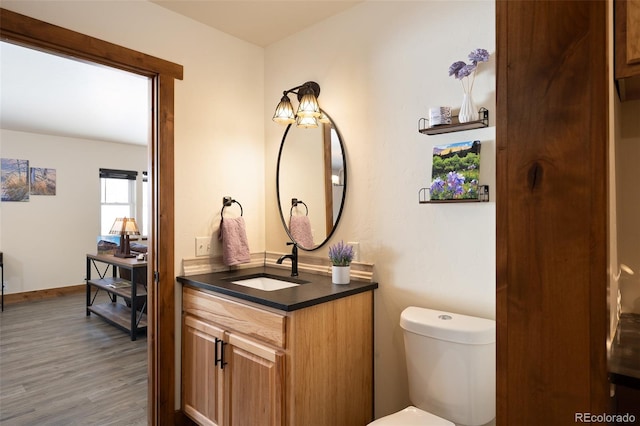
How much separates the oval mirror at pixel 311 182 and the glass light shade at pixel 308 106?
0.41 ft

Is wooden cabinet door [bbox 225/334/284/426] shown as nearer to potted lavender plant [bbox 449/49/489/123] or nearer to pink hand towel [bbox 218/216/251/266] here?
pink hand towel [bbox 218/216/251/266]

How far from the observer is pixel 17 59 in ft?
9.48

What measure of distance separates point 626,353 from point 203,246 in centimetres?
206

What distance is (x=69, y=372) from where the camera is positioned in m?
3.10

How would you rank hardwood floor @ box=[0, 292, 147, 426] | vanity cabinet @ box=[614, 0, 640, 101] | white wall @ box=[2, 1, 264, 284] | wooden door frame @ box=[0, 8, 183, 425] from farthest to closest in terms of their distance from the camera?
hardwood floor @ box=[0, 292, 147, 426]
wooden door frame @ box=[0, 8, 183, 425]
white wall @ box=[2, 1, 264, 284]
vanity cabinet @ box=[614, 0, 640, 101]

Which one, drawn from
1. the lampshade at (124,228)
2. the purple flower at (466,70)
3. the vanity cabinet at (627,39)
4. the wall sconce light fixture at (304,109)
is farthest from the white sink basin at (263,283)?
the lampshade at (124,228)

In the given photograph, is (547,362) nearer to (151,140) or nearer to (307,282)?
(307,282)

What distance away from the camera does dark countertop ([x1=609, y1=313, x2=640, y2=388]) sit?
87 cm

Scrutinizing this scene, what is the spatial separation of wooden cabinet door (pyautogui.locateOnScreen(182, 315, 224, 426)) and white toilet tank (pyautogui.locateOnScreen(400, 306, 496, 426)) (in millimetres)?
984

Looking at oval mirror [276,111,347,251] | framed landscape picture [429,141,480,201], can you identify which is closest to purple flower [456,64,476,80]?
framed landscape picture [429,141,480,201]

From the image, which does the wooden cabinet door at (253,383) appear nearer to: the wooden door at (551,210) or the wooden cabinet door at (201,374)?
the wooden cabinet door at (201,374)

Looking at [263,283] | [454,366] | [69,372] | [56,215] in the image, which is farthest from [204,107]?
[56,215]

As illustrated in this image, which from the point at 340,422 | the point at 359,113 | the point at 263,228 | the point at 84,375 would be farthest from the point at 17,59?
the point at 340,422

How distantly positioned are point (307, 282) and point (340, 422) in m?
0.71
